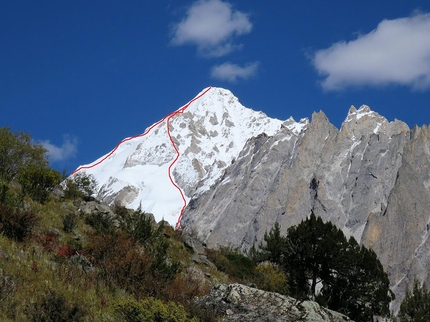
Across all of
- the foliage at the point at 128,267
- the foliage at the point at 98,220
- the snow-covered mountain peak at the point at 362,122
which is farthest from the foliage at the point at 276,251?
the snow-covered mountain peak at the point at 362,122

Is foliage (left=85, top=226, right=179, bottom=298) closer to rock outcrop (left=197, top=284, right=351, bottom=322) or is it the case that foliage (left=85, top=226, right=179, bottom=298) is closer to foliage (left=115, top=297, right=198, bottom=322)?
rock outcrop (left=197, top=284, right=351, bottom=322)

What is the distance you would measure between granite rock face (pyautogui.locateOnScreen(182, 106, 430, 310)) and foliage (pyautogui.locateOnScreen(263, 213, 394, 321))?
69.7 meters

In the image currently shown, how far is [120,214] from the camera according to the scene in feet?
87.2

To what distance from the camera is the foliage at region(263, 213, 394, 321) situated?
3023 cm

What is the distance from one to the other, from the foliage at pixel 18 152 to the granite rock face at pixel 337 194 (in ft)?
227

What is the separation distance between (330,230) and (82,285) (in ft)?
73.5

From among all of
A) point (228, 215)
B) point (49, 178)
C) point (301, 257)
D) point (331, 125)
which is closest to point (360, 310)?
point (301, 257)

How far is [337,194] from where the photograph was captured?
13312 centimetres

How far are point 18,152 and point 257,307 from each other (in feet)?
87.7

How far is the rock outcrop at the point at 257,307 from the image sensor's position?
43.9ft

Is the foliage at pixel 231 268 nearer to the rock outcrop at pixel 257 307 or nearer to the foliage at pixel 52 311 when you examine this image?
the rock outcrop at pixel 257 307

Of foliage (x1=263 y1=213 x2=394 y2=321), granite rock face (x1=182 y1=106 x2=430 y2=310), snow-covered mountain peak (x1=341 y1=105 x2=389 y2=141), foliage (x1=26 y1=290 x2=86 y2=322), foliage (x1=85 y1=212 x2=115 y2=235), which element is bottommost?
foliage (x1=26 y1=290 x2=86 y2=322)

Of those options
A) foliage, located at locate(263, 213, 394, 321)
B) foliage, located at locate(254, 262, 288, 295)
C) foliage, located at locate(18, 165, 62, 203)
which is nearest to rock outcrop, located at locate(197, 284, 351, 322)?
foliage, located at locate(254, 262, 288, 295)

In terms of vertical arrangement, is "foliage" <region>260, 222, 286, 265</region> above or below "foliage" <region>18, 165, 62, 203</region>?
above
